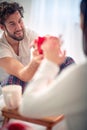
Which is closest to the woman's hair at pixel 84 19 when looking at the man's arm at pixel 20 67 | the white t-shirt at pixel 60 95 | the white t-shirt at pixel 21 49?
the white t-shirt at pixel 60 95

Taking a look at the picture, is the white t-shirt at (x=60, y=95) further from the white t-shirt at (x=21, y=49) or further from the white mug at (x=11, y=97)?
the white t-shirt at (x=21, y=49)

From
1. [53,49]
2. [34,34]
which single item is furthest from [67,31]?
[53,49]

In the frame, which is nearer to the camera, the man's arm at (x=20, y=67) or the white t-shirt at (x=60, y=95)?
the white t-shirt at (x=60, y=95)

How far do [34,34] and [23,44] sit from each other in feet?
0.37

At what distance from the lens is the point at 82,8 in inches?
26.6

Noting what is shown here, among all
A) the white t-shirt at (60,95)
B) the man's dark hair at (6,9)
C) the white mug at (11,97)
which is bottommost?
the white mug at (11,97)

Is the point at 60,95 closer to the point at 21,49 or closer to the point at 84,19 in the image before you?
the point at 84,19

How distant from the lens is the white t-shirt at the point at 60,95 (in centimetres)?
62

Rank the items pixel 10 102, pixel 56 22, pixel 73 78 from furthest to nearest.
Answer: pixel 56 22, pixel 10 102, pixel 73 78

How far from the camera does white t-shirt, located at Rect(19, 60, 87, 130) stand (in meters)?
0.62

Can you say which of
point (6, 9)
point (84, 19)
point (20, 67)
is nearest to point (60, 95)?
point (84, 19)

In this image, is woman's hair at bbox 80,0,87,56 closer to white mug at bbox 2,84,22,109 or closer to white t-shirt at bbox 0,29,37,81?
white mug at bbox 2,84,22,109

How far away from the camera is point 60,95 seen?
0.62 metres

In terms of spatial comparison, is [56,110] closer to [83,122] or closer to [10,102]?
[83,122]
